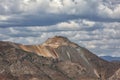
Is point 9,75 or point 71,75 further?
point 71,75

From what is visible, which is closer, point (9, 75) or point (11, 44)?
point (9, 75)

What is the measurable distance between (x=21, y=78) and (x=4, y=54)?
48.6 feet

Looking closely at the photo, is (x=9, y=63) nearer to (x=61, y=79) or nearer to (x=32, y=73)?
(x=32, y=73)

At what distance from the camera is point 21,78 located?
567 feet

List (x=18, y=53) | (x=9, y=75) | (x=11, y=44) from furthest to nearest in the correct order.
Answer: (x=11, y=44) < (x=18, y=53) < (x=9, y=75)

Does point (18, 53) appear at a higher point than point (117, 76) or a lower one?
higher

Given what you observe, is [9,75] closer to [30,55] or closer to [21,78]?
[21,78]

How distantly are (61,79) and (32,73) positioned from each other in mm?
15306

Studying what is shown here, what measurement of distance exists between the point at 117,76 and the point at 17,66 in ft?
150

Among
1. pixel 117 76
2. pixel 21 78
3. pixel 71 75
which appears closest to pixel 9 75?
pixel 21 78

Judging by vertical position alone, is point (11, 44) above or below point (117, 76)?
above

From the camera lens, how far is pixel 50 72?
186 meters

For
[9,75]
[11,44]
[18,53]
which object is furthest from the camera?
[11,44]

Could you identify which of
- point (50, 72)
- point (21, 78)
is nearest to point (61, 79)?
point (50, 72)
